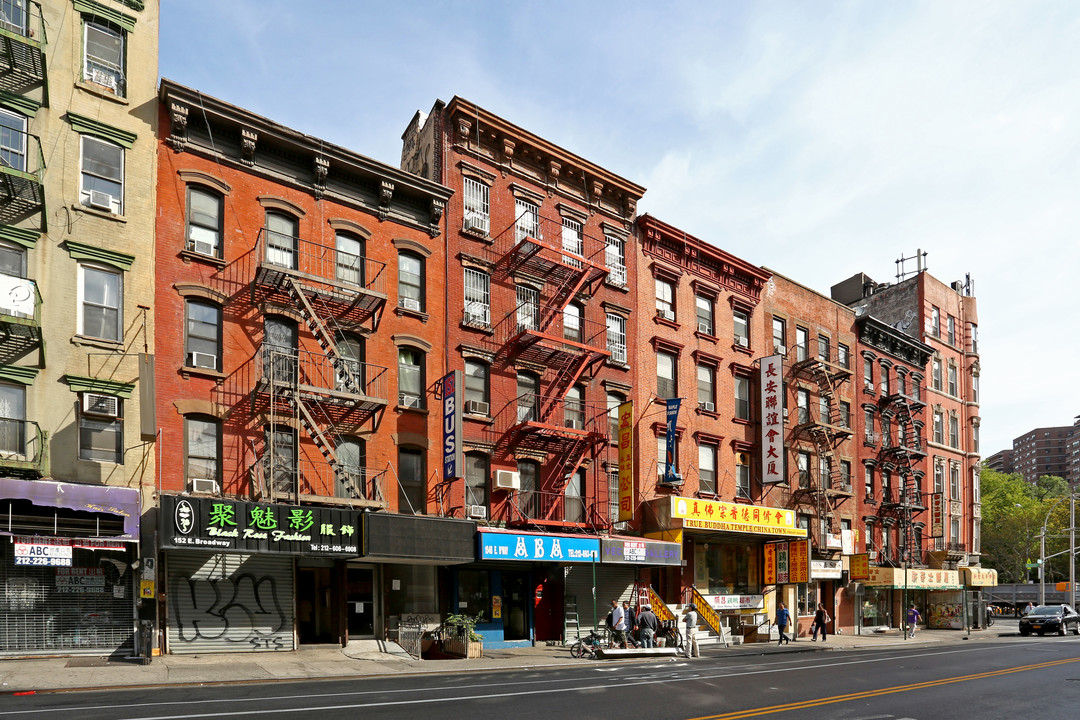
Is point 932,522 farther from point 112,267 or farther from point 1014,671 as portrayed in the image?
point 112,267

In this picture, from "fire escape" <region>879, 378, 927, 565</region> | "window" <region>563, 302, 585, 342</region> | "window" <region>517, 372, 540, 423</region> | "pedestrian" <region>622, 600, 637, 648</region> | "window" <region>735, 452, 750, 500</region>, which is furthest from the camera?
"fire escape" <region>879, 378, 927, 565</region>

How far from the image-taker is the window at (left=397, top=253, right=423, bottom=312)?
2933 centimetres

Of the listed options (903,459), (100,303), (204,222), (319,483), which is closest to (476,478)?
(319,483)

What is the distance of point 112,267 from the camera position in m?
23.0

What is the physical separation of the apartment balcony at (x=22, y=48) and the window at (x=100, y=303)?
490 cm

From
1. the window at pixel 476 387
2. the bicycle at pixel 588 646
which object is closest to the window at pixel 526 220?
the window at pixel 476 387

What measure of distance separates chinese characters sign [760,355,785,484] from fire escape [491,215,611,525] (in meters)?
10.1

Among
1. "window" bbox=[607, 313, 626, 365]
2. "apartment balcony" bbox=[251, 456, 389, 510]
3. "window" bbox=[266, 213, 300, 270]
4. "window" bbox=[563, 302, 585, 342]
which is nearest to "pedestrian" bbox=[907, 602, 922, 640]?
"window" bbox=[607, 313, 626, 365]

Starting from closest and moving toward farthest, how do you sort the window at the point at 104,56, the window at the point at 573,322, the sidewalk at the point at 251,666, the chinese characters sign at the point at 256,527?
the sidewalk at the point at 251,666 → the chinese characters sign at the point at 256,527 → the window at the point at 104,56 → the window at the point at 573,322

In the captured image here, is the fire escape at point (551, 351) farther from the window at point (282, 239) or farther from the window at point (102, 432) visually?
the window at point (102, 432)

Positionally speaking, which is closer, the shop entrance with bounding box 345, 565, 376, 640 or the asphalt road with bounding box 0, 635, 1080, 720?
the asphalt road with bounding box 0, 635, 1080, 720

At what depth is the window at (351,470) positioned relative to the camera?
2545 centimetres

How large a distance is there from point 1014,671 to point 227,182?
2598 cm

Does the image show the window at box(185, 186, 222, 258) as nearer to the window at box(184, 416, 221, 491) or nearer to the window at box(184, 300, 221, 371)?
the window at box(184, 300, 221, 371)
